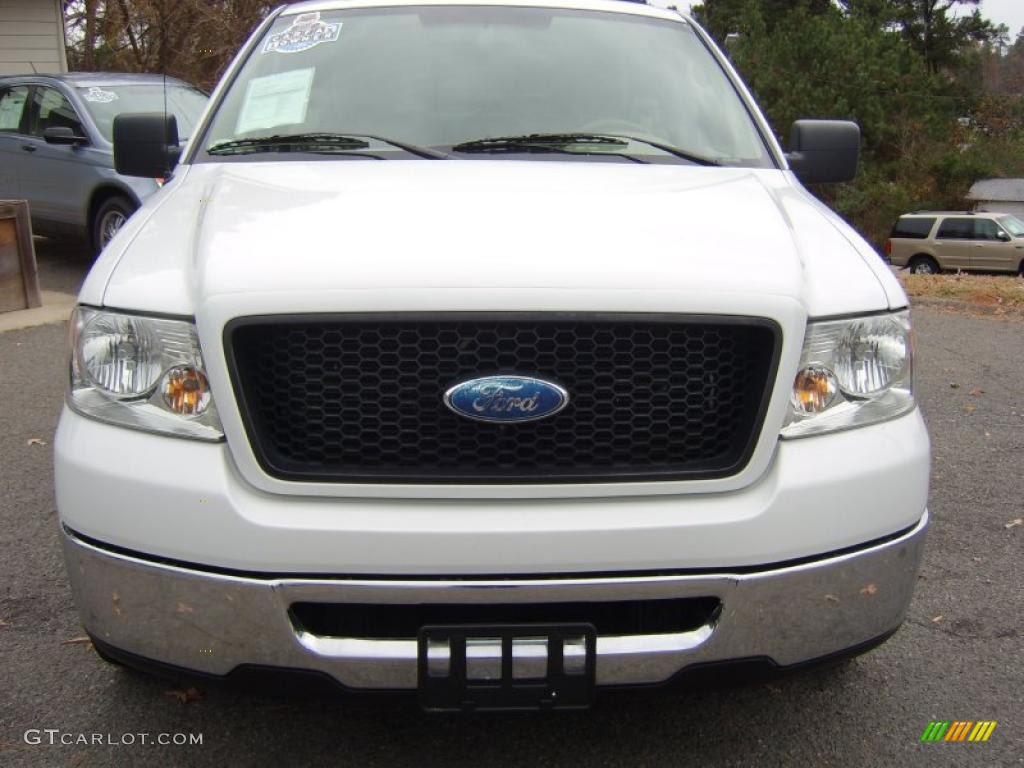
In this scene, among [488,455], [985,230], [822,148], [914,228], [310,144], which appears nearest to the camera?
[488,455]

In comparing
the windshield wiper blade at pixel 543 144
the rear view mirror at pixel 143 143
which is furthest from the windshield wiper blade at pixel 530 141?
the rear view mirror at pixel 143 143

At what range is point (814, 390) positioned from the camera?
2.35 m

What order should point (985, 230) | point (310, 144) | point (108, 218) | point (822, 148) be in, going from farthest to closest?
point (985, 230)
point (108, 218)
point (822, 148)
point (310, 144)

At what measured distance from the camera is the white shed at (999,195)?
36.9 meters

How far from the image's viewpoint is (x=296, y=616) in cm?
220

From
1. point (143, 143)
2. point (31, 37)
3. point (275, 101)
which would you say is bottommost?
point (31, 37)

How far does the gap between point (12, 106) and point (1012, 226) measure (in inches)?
932

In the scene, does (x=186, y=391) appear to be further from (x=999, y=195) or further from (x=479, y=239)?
(x=999, y=195)

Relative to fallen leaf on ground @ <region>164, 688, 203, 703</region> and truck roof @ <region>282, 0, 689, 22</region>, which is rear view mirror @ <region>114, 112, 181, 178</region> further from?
fallen leaf on ground @ <region>164, 688, 203, 703</region>

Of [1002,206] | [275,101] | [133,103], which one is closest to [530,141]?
[275,101]

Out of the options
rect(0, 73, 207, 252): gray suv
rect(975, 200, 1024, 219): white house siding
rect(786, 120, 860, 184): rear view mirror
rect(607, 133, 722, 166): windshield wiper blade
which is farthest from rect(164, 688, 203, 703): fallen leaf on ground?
rect(975, 200, 1024, 219): white house siding

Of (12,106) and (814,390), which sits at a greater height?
(814,390)

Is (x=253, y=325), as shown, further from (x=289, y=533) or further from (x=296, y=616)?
(x=296, y=616)

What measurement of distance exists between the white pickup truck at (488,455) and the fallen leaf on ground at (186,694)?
551 mm
